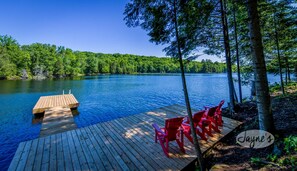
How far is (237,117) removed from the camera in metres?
5.69

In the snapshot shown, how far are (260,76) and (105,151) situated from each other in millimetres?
4005

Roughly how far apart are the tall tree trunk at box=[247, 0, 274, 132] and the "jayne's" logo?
137mm

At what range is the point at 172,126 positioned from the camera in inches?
124

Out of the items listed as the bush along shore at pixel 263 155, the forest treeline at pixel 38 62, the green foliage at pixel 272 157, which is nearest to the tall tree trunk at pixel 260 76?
the bush along shore at pixel 263 155

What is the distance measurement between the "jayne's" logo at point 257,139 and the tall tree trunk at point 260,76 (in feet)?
0.45

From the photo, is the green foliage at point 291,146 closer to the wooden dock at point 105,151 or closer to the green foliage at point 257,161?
the green foliage at point 257,161

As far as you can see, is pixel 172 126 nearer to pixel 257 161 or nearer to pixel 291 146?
pixel 257 161

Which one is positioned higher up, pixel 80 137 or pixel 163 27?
pixel 163 27

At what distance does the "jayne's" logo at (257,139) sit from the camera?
279cm

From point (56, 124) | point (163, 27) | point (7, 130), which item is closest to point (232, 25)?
point (163, 27)

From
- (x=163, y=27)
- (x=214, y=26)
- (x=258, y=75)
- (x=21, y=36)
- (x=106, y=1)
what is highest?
(x=21, y=36)

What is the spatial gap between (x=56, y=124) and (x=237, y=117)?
820 cm

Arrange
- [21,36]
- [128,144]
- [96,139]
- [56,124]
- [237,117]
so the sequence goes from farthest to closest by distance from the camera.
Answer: [21,36] < [56,124] < [237,117] < [96,139] < [128,144]

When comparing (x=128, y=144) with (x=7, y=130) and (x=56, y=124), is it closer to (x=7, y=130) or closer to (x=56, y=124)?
(x=56, y=124)
